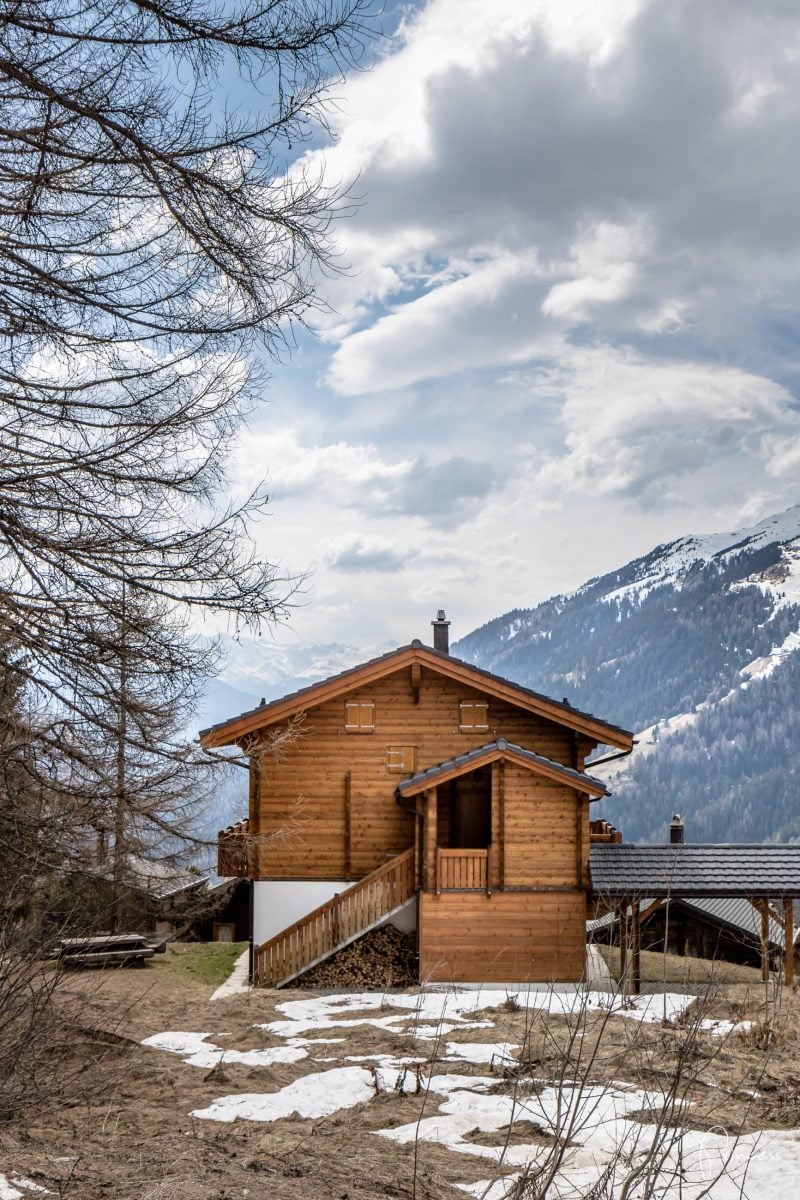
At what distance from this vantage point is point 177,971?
71.4 ft

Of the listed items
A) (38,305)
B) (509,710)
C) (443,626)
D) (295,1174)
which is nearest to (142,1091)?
(295,1174)

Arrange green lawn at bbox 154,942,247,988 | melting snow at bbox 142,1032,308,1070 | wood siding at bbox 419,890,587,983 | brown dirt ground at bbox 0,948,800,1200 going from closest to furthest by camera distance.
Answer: brown dirt ground at bbox 0,948,800,1200 → melting snow at bbox 142,1032,308,1070 → wood siding at bbox 419,890,587,983 → green lawn at bbox 154,942,247,988

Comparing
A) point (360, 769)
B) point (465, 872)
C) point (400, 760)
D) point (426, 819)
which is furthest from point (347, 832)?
point (465, 872)

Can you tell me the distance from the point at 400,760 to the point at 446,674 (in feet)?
6.38

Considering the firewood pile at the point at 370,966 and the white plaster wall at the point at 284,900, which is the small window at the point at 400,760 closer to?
the white plaster wall at the point at 284,900

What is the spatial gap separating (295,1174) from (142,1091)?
303 cm

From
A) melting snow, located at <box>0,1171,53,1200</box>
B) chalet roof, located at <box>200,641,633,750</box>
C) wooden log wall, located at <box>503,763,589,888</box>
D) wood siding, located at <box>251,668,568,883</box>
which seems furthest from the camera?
wood siding, located at <box>251,668,568,883</box>

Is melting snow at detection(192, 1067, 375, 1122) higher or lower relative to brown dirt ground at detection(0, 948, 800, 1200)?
lower

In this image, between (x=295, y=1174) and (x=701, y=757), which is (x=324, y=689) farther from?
(x=701, y=757)

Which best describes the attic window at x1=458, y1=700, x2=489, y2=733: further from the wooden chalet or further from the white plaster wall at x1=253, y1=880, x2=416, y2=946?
the white plaster wall at x1=253, y1=880, x2=416, y2=946

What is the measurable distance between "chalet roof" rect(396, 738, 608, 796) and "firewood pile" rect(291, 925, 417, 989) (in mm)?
2771

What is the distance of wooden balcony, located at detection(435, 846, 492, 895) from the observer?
19.8 m

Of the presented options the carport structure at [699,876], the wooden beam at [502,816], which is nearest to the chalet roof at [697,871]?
the carport structure at [699,876]

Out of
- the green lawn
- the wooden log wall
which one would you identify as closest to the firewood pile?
the green lawn
